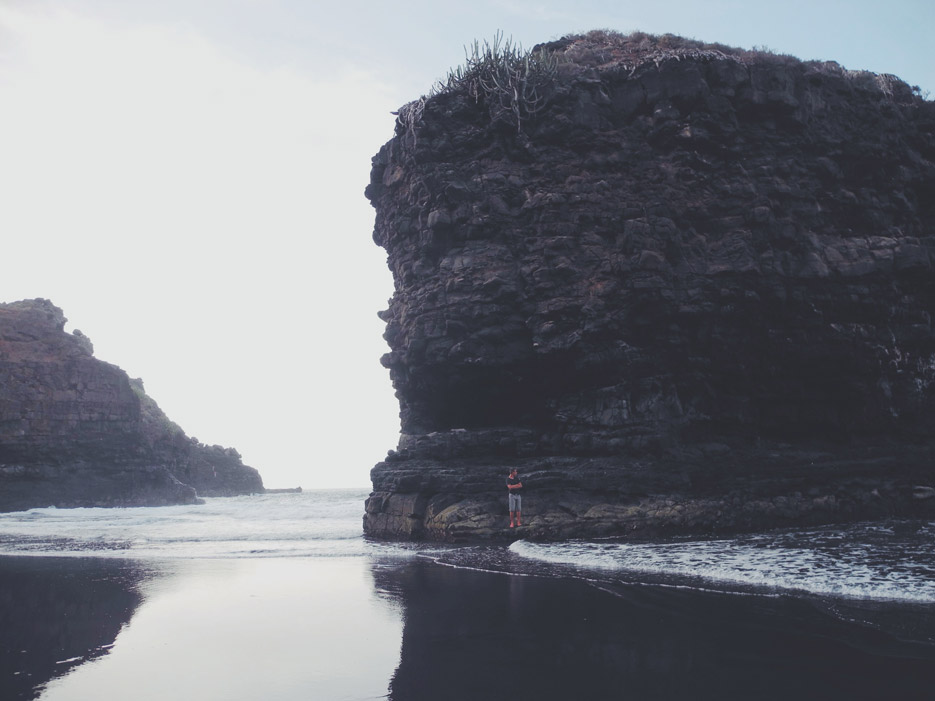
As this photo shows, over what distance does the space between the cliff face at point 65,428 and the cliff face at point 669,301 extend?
33.4 m

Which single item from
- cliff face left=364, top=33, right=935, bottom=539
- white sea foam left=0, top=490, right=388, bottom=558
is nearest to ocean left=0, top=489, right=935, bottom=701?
white sea foam left=0, top=490, right=388, bottom=558

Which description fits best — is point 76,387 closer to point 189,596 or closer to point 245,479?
point 245,479

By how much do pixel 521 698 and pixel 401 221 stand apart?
17960mm

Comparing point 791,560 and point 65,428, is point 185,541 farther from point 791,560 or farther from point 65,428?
point 65,428

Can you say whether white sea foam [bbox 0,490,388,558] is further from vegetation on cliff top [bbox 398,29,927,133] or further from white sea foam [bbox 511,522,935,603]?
vegetation on cliff top [bbox 398,29,927,133]

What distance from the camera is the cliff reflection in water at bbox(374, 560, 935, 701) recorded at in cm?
519

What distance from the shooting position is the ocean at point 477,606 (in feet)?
18.3

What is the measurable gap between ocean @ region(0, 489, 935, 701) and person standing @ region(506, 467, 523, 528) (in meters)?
1.28

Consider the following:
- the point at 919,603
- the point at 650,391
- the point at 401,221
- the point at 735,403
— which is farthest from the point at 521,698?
the point at 401,221

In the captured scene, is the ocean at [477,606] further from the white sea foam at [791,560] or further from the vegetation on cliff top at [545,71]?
the vegetation on cliff top at [545,71]

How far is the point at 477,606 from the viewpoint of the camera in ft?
28.0

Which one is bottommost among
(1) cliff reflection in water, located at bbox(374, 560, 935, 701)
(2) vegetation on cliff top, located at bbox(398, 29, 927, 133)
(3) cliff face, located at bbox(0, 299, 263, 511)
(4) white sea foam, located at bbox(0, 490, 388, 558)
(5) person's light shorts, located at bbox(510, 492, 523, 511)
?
(4) white sea foam, located at bbox(0, 490, 388, 558)

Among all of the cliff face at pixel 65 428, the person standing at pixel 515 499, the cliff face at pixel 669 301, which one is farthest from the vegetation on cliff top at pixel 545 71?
the cliff face at pixel 65 428

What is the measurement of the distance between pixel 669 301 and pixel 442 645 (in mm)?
13591
